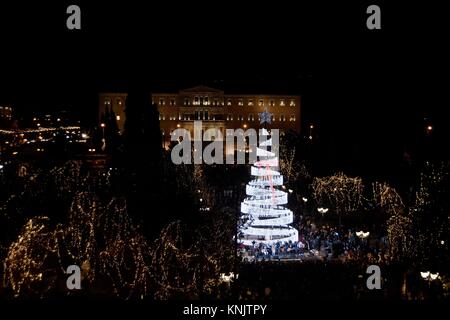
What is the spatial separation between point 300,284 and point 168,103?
53.8 metres

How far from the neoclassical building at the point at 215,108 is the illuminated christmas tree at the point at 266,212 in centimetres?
4520

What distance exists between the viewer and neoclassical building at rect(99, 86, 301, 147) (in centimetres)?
6488

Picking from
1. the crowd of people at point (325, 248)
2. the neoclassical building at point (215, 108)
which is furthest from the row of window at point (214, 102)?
the crowd of people at point (325, 248)

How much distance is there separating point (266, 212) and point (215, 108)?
48.4 meters

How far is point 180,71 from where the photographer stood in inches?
2911

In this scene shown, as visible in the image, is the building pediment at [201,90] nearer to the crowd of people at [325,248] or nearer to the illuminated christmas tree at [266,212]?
the crowd of people at [325,248]

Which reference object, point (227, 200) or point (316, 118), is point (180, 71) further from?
point (227, 200)

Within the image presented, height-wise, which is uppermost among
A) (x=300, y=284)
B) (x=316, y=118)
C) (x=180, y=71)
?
(x=180, y=71)

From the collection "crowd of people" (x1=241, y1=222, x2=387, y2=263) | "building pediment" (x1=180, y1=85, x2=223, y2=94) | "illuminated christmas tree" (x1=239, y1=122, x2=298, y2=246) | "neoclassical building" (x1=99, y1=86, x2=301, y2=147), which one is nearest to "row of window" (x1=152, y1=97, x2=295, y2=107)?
"neoclassical building" (x1=99, y1=86, x2=301, y2=147)

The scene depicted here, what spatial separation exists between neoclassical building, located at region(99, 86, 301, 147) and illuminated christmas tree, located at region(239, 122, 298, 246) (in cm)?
4520

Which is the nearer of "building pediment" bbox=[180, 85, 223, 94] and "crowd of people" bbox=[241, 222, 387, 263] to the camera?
"crowd of people" bbox=[241, 222, 387, 263]

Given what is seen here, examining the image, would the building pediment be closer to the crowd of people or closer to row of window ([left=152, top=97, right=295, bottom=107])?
row of window ([left=152, top=97, right=295, bottom=107])
